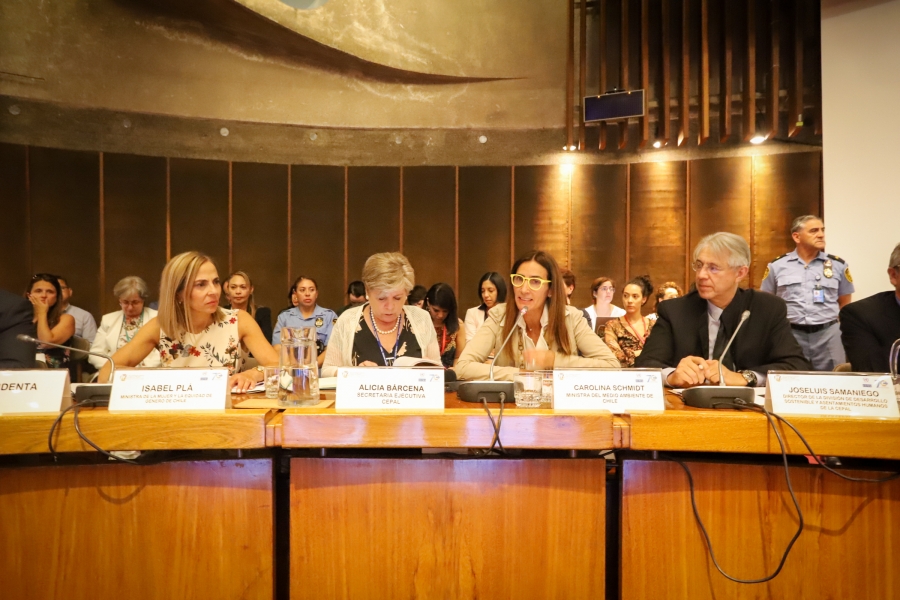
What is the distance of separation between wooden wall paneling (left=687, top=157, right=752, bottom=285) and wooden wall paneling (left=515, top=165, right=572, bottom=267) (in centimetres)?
116

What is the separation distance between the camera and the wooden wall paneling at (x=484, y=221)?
5.96 meters

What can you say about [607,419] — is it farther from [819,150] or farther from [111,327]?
[819,150]

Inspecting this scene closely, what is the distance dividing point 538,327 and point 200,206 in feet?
14.7

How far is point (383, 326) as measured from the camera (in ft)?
8.38

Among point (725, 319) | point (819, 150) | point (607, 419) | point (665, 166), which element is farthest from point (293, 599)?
point (819, 150)

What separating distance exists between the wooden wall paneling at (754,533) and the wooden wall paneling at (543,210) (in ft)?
15.3

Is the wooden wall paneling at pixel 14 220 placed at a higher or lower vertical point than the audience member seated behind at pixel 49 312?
higher

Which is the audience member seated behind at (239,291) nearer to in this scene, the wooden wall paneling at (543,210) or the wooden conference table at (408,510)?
the wooden wall paneling at (543,210)

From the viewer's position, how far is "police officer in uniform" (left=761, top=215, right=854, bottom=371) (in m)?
3.76

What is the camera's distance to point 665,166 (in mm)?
5609

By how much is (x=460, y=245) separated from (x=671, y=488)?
485 centimetres

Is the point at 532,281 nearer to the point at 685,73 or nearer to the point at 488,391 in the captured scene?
the point at 488,391

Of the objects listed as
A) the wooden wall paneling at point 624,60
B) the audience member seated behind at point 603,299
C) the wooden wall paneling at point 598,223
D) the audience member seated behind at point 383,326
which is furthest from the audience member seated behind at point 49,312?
the wooden wall paneling at point 624,60

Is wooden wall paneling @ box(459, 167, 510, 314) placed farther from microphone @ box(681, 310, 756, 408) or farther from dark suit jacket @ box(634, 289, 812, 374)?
microphone @ box(681, 310, 756, 408)
